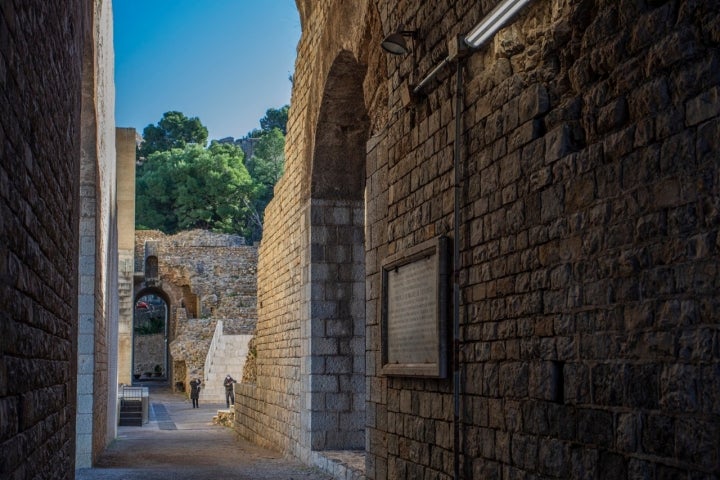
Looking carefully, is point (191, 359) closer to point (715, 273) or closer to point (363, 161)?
point (363, 161)

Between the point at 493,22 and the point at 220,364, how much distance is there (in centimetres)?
2701

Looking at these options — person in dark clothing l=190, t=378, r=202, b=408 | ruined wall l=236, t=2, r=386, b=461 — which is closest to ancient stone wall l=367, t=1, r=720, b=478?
ruined wall l=236, t=2, r=386, b=461

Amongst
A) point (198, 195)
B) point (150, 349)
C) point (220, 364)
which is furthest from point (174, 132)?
point (220, 364)

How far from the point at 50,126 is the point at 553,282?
3.01 m

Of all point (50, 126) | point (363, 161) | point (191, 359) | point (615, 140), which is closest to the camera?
point (615, 140)

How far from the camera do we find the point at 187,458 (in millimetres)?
13352

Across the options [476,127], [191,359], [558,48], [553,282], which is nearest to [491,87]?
[476,127]

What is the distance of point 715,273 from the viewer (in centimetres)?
348

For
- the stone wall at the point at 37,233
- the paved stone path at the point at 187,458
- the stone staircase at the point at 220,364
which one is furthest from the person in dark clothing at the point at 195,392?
the stone wall at the point at 37,233

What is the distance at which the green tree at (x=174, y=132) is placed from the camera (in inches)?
2517

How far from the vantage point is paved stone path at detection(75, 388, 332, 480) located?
424 inches

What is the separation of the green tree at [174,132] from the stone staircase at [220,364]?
111 feet

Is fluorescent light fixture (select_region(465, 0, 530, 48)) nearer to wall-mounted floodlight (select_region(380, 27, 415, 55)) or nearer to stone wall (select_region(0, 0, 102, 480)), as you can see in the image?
wall-mounted floodlight (select_region(380, 27, 415, 55))

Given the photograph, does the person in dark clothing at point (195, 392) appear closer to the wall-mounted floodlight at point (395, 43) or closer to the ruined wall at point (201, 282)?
the ruined wall at point (201, 282)
